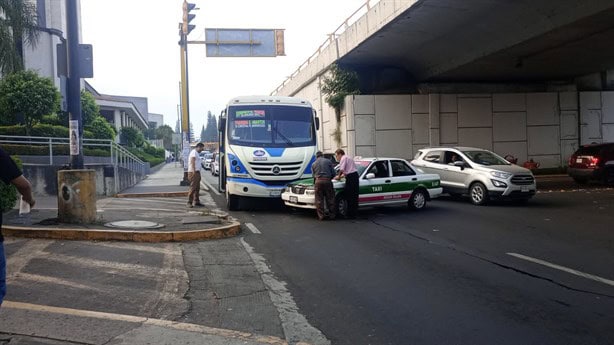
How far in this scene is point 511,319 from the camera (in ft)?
16.6

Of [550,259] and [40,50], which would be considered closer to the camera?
[550,259]

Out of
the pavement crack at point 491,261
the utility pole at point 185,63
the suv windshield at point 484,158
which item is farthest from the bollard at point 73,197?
the utility pole at point 185,63

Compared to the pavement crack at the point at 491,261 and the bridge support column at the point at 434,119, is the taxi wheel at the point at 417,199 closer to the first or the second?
the pavement crack at the point at 491,261

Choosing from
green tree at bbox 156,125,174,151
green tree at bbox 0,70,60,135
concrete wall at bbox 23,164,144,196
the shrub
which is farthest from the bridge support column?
green tree at bbox 156,125,174,151

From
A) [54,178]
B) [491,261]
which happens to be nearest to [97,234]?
[491,261]

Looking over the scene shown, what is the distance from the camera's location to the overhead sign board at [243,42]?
24.3 metres

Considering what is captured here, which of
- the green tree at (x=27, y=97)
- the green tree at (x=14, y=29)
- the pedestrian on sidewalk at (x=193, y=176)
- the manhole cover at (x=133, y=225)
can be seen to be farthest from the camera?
the green tree at (x=27, y=97)

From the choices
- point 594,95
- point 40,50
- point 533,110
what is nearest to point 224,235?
point 533,110

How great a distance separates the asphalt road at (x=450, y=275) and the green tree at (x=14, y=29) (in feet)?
29.6

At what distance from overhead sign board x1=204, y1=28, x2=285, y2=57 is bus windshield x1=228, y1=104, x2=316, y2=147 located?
36.1 feet

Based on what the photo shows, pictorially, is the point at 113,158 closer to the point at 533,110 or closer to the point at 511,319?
the point at 511,319

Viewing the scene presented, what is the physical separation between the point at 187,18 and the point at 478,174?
14.3m

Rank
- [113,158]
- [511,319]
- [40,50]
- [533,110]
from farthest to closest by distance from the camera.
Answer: [40,50] < [533,110] < [113,158] < [511,319]

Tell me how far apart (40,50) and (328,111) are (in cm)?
→ 1879
